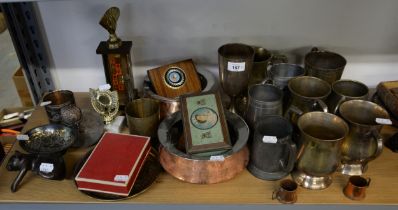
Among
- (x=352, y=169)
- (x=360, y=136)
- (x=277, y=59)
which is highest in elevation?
(x=277, y=59)

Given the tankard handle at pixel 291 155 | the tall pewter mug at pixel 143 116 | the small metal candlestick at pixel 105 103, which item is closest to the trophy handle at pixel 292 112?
the tankard handle at pixel 291 155

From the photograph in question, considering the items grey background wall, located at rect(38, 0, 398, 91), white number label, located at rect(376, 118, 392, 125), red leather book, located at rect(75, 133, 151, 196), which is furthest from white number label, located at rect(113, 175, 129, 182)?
white number label, located at rect(376, 118, 392, 125)

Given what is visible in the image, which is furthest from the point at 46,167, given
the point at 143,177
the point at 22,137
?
the point at 143,177

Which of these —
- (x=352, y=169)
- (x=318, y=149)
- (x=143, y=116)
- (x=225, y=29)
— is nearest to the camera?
(x=318, y=149)

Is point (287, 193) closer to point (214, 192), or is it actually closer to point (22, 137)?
point (214, 192)

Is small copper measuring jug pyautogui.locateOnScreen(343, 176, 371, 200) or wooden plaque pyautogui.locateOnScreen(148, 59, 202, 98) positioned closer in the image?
small copper measuring jug pyautogui.locateOnScreen(343, 176, 371, 200)

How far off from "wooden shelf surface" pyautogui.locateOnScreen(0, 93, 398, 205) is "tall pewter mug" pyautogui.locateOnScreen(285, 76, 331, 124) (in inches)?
6.9

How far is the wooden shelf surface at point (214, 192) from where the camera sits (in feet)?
2.63

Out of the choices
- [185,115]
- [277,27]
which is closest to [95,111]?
[185,115]

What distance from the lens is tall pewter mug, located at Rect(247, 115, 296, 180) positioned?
0.79 metres

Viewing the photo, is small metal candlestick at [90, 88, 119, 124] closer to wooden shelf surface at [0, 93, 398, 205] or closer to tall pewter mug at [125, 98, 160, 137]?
tall pewter mug at [125, 98, 160, 137]

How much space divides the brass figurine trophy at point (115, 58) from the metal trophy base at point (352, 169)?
59 centimetres

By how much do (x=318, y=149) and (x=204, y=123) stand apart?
10.4 inches

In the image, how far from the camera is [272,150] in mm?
807
